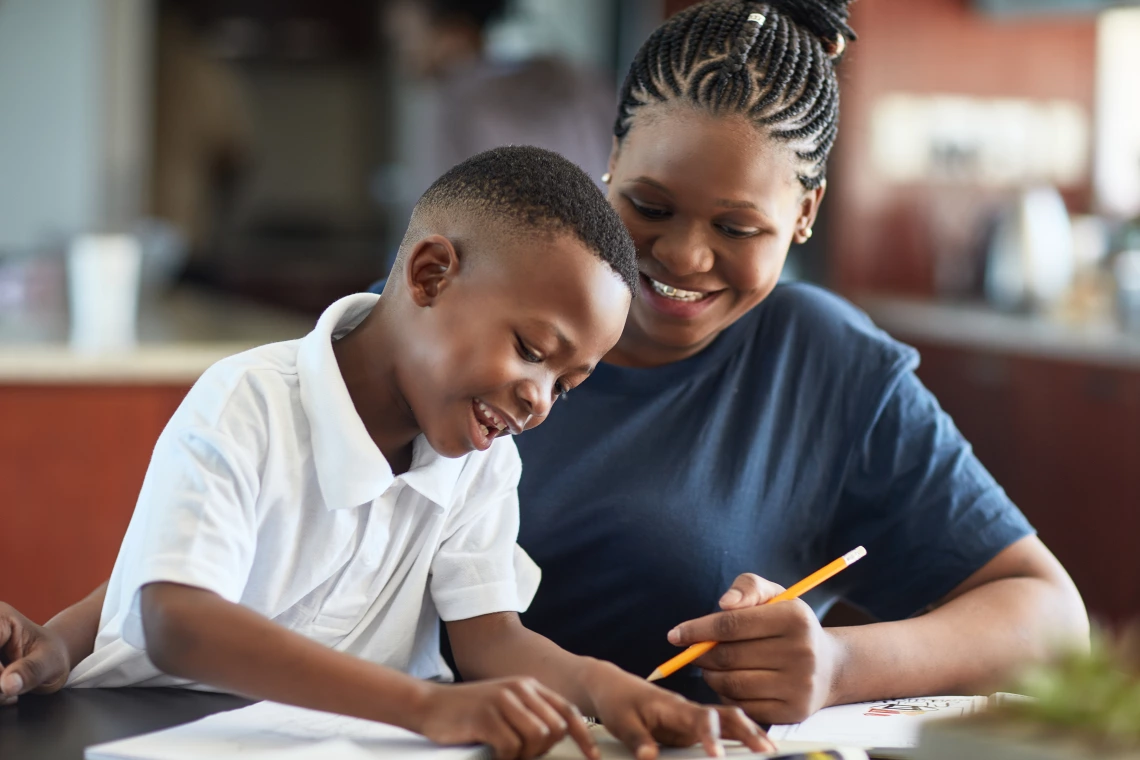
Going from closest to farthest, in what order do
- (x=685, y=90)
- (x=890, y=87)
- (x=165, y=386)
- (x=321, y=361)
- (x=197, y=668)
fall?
1. (x=197, y=668)
2. (x=321, y=361)
3. (x=685, y=90)
4. (x=165, y=386)
5. (x=890, y=87)

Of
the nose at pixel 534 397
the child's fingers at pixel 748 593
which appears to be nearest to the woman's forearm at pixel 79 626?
the nose at pixel 534 397

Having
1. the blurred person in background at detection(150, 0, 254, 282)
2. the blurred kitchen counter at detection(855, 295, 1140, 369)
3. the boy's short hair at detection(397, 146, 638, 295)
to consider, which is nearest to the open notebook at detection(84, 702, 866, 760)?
the boy's short hair at detection(397, 146, 638, 295)

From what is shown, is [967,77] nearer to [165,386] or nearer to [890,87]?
[890,87]

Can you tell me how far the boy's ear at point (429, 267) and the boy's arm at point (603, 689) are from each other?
0.80 ft

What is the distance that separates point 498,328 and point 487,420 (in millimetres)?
67

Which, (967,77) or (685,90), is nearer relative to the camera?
(685,90)

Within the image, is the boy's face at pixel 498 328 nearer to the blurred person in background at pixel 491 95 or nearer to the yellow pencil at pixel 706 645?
the yellow pencil at pixel 706 645

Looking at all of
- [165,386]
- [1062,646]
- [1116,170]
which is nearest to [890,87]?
[1116,170]

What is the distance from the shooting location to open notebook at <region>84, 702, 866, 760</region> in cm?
75

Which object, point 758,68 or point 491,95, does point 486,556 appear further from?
point 491,95

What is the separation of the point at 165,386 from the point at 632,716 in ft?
5.64

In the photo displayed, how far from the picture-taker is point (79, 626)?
38.5 inches

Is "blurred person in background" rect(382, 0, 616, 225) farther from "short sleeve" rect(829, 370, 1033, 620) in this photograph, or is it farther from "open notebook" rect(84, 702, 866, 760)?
"open notebook" rect(84, 702, 866, 760)

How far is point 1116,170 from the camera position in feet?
12.7
